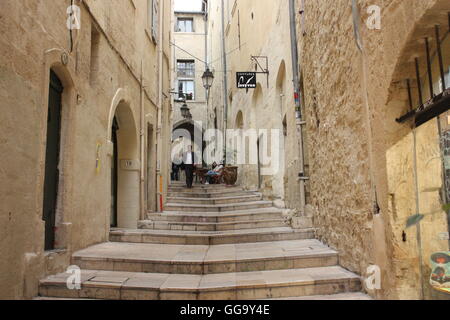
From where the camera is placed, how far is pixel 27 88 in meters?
3.40

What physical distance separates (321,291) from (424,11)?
273 centimetres

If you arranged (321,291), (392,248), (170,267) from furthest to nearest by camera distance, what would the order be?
(170,267) → (321,291) → (392,248)

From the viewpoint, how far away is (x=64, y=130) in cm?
437

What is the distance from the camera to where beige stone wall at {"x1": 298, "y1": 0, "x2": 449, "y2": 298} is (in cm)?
300

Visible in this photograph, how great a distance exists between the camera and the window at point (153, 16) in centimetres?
855

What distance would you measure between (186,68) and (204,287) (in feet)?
67.6

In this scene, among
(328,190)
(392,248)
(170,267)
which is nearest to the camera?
(392,248)

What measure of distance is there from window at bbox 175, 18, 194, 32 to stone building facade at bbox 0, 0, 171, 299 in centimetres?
1642

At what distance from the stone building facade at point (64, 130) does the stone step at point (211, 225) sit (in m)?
0.41

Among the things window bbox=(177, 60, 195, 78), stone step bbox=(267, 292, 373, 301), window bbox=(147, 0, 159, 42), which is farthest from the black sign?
window bbox=(177, 60, 195, 78)

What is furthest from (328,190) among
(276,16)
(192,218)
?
(276,16)

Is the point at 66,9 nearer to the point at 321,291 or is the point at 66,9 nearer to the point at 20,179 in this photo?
the point at 20,179

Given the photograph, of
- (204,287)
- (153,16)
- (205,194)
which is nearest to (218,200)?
(205,194)

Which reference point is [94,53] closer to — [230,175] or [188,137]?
[230,175]
